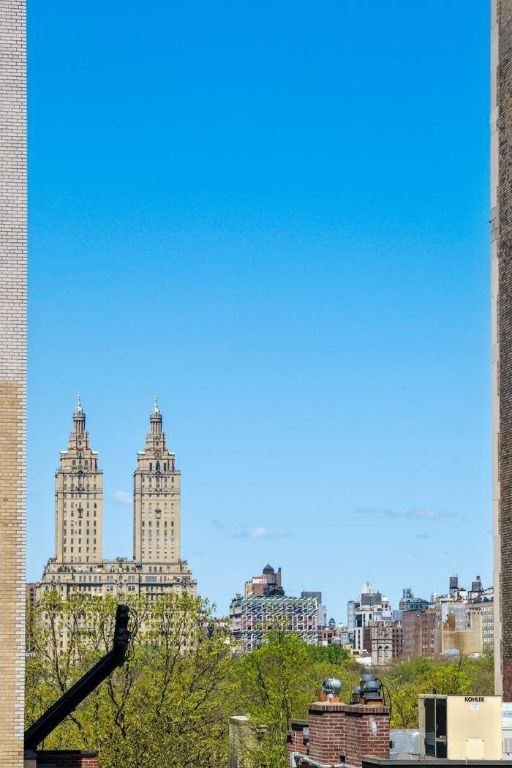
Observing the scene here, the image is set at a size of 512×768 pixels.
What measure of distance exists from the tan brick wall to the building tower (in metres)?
14.3

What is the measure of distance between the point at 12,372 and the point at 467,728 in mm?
10928

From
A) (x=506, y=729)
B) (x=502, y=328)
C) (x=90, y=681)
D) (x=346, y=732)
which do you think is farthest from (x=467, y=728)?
(x=502, y=328)

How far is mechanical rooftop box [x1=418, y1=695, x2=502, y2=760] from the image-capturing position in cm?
3183

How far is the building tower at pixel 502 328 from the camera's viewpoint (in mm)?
38656

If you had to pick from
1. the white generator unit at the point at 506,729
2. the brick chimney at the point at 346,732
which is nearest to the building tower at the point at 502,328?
the white generator unit at the point at 506,729

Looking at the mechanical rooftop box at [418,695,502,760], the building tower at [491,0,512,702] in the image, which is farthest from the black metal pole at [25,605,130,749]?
the building tower at [491,0,512,702]

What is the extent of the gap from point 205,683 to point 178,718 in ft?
12.6

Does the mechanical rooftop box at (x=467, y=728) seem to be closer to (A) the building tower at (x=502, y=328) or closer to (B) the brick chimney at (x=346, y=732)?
(B) the brick chimney at (x=346, y=732)

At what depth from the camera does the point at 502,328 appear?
39219mm

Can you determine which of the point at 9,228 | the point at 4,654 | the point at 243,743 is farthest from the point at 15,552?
the point at 243,743

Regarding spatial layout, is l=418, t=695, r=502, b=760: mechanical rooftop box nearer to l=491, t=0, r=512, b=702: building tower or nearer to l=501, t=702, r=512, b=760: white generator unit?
l=501, t=702, r=512, b=760: white generator unit

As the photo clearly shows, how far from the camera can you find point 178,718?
65.8 m

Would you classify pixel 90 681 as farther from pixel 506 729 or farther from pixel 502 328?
pixel 502 328

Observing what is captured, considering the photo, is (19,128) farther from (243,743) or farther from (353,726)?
(243,743)
